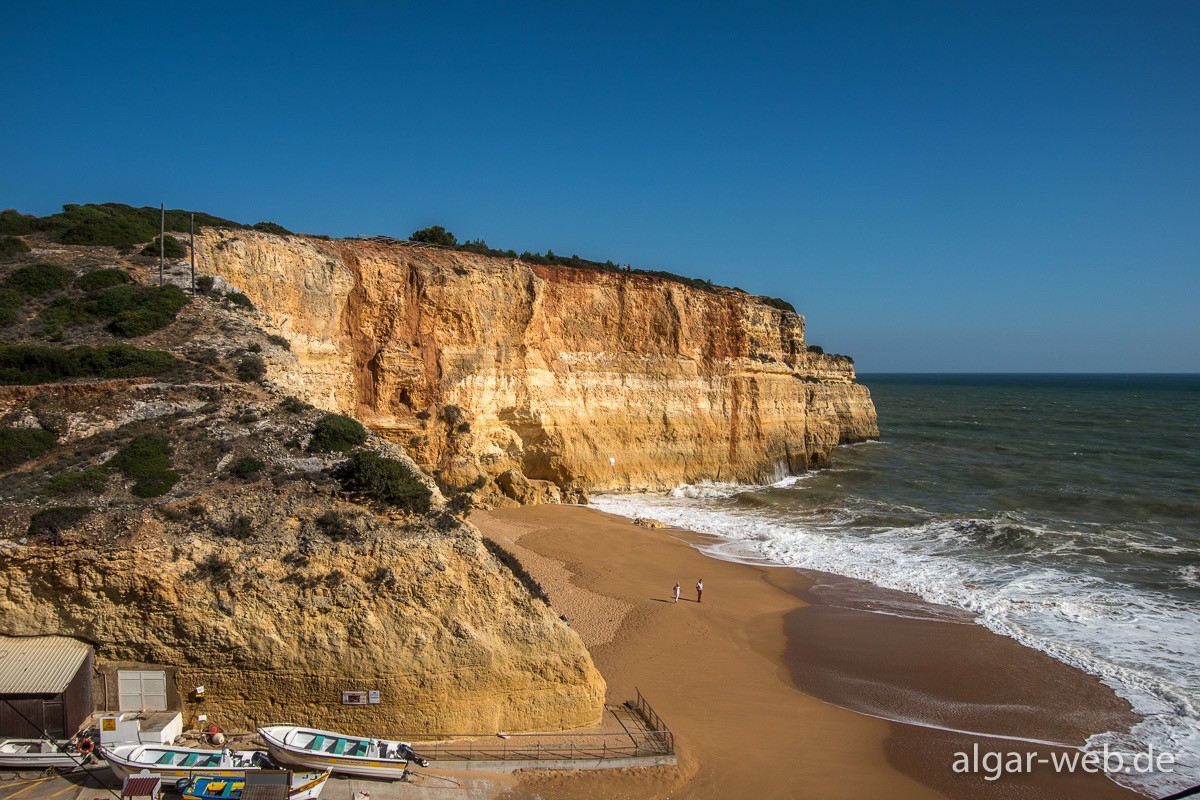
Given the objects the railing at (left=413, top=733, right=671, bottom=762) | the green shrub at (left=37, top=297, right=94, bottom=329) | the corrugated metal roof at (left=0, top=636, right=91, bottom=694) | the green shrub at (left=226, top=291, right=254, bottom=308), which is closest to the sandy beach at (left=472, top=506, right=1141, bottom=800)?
the railing at (left=413, top=733, right=671, bottom=762)

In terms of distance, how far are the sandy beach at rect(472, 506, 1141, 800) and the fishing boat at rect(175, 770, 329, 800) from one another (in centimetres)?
269

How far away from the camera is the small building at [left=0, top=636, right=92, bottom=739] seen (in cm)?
902

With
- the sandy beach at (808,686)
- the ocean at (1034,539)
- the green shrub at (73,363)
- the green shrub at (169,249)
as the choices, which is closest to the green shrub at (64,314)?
the green shrub at (73,363)

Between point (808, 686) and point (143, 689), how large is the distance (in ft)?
39.1

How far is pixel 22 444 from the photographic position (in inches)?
453

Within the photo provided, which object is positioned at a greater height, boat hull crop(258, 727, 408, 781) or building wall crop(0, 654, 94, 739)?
building wall crop(0, 654, 94, 739)

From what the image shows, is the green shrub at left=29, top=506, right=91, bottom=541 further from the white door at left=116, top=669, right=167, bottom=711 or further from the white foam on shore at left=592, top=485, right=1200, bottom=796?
the white foam on shore at left=592, top=485, right=1200, bottom=796

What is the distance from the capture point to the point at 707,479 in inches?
1364

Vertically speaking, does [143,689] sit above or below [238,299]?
below

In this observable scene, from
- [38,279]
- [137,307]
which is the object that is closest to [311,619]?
[137,307]

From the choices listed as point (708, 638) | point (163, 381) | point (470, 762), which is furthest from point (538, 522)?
point (470, 762)

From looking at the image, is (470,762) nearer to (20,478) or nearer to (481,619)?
(481,619)

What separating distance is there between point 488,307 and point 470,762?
20.7 metres

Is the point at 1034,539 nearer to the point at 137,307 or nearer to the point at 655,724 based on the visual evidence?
the point at 655,724
